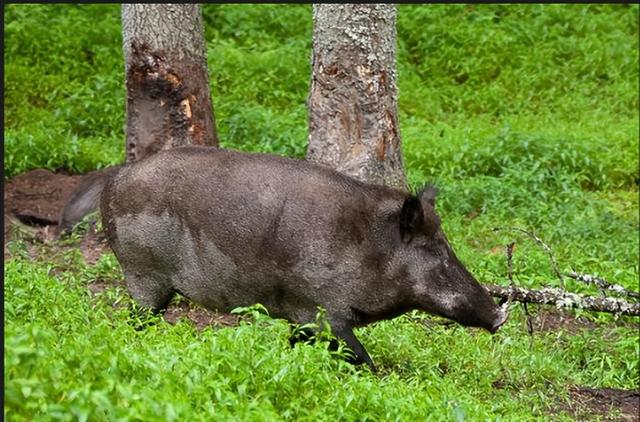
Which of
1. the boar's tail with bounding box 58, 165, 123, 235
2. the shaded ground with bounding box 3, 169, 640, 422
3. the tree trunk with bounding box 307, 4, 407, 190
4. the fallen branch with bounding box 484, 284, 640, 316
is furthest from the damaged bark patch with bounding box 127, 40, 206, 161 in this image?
the fallen branch with bounding box 484, 284, 640, 316

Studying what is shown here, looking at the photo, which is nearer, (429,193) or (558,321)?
(429,193)

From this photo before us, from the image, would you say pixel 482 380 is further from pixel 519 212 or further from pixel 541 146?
pixel 541 146

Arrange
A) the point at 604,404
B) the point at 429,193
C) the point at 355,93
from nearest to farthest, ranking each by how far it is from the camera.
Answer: the point at 429,193 → the point at 604,404 → the point at 355,93

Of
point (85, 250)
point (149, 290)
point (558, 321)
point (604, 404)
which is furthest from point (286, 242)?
point (85, 250)

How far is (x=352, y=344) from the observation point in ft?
21.5

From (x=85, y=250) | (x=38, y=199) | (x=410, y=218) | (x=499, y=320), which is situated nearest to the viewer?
(x=410, y=218)

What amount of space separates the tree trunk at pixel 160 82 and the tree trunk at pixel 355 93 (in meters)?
1.44

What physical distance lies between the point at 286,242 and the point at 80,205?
4109 millimetres

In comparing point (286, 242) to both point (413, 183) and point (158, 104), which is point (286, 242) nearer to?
point (158, 104)

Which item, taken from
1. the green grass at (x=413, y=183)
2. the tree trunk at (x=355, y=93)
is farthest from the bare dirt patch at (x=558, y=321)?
the tree trunk at (x=355, y=93)

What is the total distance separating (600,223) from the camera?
36.0 ft

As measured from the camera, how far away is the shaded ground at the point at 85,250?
23.9ft

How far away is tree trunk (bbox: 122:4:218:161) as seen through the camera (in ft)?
33.0

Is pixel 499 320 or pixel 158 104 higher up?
pixel 158 104
